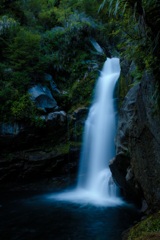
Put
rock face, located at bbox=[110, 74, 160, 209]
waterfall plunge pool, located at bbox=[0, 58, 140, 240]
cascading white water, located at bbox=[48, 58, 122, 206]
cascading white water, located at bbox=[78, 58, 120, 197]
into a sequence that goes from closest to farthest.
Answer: rock face, located at bbox=[110, 74, 160, 209] < waterfall plunge pool, located at bbox=[0, 58, 140, 240] < cascading white water, located at bbox=[48, 58, 122, 206] < cascading white water, located at bbox=[78, 58, 120, 197]

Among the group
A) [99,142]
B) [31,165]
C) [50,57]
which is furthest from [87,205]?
[50,57]

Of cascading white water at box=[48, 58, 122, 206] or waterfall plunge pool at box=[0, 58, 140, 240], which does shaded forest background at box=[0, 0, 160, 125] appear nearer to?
cascading white water at box=[48, 58, 122, 206]

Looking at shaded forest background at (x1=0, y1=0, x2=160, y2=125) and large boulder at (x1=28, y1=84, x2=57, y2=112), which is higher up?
shaded forest background at (x1=0, y1=0, x2=160, y2=125)

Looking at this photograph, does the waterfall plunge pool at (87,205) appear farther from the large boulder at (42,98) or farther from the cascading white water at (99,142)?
the large boulder at (42,98)

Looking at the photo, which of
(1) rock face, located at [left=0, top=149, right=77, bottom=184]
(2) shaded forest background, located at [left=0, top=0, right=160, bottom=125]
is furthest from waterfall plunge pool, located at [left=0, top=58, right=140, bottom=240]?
(2) shaded forest background, located at [left=0, top=0, right=160, bottom=125]

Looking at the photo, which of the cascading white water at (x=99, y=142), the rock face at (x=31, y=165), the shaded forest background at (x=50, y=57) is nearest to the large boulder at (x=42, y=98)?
the shaded forest background at (x=50, y=57)

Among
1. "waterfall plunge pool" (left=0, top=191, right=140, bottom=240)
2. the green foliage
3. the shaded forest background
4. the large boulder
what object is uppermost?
the shaded forest background

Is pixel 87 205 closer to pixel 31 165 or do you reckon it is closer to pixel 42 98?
pixel 31 165

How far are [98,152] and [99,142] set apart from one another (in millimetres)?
481

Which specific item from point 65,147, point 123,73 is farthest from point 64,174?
point 123,73

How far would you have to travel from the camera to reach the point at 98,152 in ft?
A: 35.8

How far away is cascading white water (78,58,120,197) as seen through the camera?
1031cm

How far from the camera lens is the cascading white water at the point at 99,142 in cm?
1031

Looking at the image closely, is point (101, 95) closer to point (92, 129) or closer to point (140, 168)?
point (92, 129)
